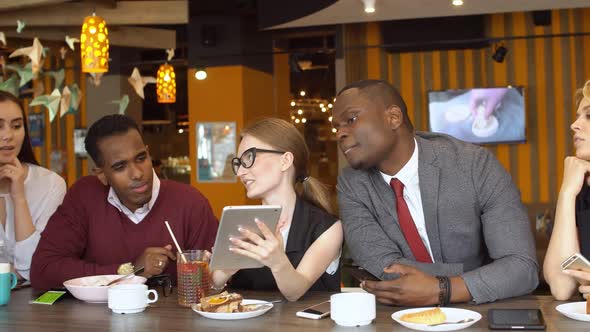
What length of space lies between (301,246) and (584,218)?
0.99m

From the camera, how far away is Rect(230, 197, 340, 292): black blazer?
97.6 inches

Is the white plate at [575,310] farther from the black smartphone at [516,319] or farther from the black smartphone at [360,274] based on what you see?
the black smartphone at [360,274]

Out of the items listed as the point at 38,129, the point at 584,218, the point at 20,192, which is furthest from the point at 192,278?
the point at 38,129

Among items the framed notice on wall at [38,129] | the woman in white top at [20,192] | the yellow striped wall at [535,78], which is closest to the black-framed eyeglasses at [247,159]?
the woman in white top at [20,192]

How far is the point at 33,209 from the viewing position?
311cm

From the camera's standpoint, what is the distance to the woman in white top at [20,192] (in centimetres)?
292

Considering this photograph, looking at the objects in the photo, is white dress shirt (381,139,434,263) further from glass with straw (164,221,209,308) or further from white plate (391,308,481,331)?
glass with straw (164,221,209,308)

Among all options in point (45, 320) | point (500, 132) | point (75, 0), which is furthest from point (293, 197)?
point (500, 132)

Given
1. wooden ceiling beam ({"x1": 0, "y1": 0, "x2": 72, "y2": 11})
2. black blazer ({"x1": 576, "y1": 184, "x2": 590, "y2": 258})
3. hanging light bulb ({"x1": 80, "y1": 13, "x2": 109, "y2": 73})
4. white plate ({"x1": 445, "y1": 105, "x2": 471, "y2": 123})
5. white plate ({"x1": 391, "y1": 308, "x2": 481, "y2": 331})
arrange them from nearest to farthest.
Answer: white plate ({"x1": 391, "y1": 308, "x2": 481, "y2": 331}) → black blazer ({"x1": 576, "y1": 184, "x2": 590, "y2": 258}) → hanging light bulb ({"x1": 80, "y1": 13, "x2": 109, "y2": 73}) → wooden ceiling beam ({"x1": 0, "y1": 0, "x2": 72, "y2": 11}) → white plate ({"x1": 445, "y1": 105, "x2": 471, "y2": 123})

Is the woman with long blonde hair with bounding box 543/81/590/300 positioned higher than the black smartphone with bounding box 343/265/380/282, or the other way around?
the woman with long blonde hair with bounding box 543/81/590/300

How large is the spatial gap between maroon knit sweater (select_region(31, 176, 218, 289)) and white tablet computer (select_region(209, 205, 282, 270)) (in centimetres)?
74

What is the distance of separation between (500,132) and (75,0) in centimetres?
517

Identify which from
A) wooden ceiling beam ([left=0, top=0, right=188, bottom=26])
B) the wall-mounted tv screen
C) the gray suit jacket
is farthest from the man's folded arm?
the wall-mounted tv screen

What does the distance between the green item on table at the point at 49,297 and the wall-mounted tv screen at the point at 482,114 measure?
680cm
